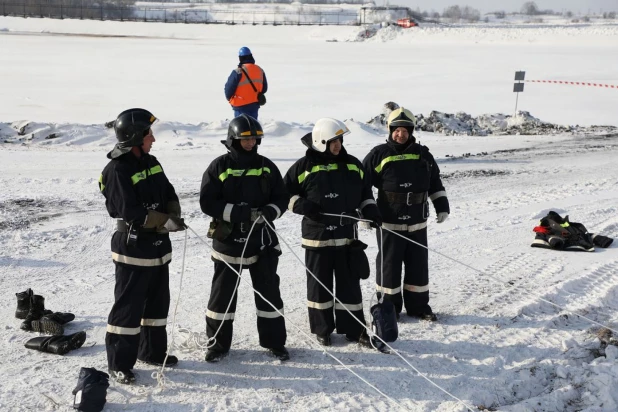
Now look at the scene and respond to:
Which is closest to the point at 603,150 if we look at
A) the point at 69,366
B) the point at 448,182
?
the point at 448,182

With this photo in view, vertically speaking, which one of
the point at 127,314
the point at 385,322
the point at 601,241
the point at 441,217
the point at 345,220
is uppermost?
the point at 345,220

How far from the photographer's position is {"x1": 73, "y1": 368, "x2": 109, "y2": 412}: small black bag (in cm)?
511

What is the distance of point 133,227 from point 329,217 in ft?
6.01

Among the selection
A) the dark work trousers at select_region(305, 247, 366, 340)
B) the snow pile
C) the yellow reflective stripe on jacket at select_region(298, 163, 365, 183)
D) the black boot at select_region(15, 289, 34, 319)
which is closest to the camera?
the yellow reflective stripe on jacket at select_region(298, 163, 365, 183)

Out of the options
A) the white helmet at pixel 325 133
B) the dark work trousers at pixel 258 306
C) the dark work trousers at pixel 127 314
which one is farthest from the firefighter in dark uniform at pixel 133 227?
the white helmet at pixel 325 133

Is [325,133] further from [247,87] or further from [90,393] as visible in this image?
[247,87]

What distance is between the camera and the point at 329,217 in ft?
21.2

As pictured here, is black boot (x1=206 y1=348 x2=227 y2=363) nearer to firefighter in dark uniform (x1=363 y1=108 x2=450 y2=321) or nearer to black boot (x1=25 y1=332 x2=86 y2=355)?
black boot (x1=25 y1=332 x2=86 y2=355)

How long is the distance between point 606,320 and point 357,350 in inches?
112

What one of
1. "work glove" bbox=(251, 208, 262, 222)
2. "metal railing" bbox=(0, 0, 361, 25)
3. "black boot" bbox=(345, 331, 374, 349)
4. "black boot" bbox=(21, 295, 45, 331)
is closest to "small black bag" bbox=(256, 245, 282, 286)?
"work glove" bbox=(251, 208, 262, 222)

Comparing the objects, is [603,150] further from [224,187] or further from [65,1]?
[65,1]

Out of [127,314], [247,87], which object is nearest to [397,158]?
[127,314]

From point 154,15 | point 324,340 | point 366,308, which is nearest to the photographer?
point 324,340

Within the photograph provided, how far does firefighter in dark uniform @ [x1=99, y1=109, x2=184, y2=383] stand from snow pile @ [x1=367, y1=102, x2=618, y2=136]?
14.4 metres
